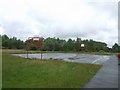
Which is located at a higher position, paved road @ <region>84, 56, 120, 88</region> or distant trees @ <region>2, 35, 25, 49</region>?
distant trees @ <region>2, 35, 25, 49</region>

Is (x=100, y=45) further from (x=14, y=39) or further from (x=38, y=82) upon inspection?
(x=38, y=82)

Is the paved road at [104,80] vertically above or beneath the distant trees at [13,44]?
beneath

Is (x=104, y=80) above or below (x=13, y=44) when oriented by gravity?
below

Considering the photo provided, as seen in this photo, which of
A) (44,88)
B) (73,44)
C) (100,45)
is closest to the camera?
(44,88)

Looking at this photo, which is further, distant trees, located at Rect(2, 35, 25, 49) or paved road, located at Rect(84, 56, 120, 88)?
distant trees, located at Rect(2, 35, 25, 49)

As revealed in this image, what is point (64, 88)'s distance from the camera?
37.1ft

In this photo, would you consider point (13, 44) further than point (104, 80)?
Yes

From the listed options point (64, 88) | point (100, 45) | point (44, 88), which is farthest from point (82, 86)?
→ point (100, 45)

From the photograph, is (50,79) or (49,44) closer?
(50,79)

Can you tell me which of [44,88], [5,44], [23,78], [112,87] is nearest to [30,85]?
[44,88]

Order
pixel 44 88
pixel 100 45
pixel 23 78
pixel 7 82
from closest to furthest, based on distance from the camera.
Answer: pixel 44 88
pixel 7 82
pixel 23 78
pixel 100 45

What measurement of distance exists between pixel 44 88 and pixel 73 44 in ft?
352

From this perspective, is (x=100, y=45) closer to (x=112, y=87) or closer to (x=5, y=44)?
(x=5, y=44)

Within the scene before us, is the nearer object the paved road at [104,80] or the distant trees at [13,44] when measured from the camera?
the paved road at [104,80]
